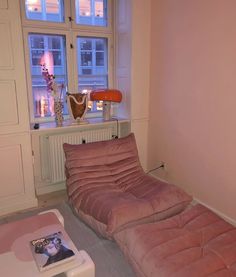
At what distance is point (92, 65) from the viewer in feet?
10.7

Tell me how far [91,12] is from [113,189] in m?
2.17

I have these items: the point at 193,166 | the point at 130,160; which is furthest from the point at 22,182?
the point at 193,166

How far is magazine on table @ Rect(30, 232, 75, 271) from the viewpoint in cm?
138

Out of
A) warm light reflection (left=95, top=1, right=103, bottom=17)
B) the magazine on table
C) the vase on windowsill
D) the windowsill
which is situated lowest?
the magazine on table

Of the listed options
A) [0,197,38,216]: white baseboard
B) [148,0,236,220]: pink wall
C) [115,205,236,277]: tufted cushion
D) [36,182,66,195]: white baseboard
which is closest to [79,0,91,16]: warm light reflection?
[148,0,236,220]: pink wall

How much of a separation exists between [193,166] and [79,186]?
4.02ft

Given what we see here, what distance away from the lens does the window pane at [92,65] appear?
10.4 ft

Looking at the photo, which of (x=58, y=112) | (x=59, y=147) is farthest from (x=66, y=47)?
(x=59, y=147)

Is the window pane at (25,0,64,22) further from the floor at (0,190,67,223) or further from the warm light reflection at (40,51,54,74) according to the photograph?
the floor at (0,190,67,223)

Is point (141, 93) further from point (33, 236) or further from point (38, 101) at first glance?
point (33, 236)

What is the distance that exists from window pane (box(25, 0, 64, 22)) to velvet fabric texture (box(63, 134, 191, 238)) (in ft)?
4.94

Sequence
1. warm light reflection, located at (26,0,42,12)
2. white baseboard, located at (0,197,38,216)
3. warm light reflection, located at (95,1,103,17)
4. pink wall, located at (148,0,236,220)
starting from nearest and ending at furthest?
pink wall, located at (148,0,236,220), white baseboard, located at (0,197,38,216), warm light reflection, located at (26,0,42,12), warm light reflection, located at (95,1,103,17)

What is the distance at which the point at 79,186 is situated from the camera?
2344 millimetres

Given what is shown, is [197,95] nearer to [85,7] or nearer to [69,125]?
[69,125]
